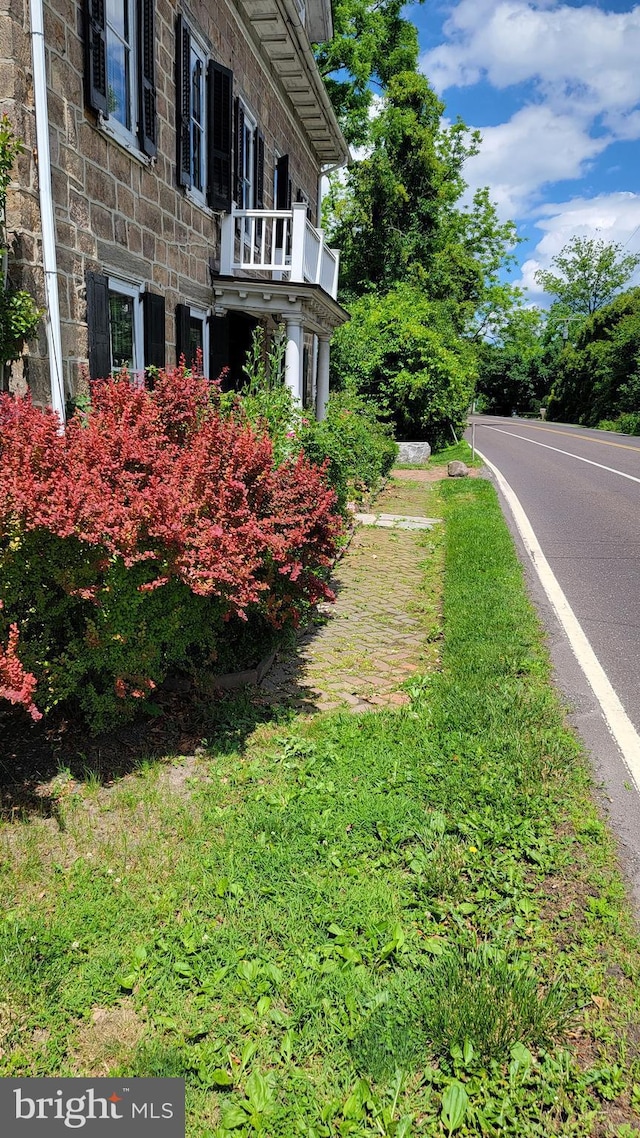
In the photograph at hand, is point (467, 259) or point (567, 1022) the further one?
point (467, 259)

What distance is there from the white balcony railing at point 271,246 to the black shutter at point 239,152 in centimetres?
35

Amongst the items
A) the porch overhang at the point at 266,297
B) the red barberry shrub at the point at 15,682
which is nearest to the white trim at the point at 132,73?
the porch overhang at the point at 266,297

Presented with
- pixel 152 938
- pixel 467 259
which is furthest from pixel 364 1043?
pixel 467 259

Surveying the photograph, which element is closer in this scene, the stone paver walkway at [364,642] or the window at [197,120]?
the stone paver walkway at [364,642]

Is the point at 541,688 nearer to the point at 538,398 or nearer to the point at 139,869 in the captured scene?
the point at 139,869

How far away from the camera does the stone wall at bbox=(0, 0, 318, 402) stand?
5734 millimetres

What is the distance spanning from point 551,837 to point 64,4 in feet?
24.0

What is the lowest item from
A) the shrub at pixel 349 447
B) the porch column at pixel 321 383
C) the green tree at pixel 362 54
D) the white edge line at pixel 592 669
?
the white edge line at pixel 592 669

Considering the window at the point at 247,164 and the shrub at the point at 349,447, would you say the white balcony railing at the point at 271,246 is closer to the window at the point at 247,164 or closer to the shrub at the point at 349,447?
the window at the point at 247,164

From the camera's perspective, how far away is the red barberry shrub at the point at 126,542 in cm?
353

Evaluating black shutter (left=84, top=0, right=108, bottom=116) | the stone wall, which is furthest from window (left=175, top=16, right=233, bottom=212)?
black shutter (left=84, top=0, right=108, bottom=116)

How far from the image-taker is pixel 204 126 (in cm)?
980

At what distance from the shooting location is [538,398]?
213 ft

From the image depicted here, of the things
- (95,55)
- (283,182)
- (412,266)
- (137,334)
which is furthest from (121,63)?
(412,266)
